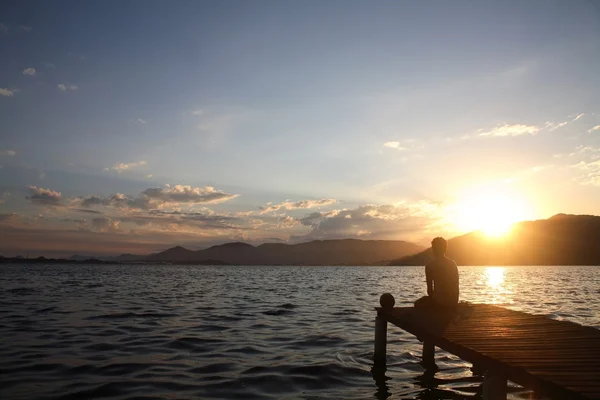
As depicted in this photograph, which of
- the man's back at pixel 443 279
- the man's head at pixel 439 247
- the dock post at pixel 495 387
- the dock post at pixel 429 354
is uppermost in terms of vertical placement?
the man's head at pixel 439 247

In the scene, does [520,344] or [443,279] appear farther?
[443,279]

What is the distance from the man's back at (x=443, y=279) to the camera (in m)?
14.6

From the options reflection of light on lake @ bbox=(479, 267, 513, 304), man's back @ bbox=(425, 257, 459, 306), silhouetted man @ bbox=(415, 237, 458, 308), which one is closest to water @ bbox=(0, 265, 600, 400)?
silhouetted man @ bbox=(415, 237, 458, 308)

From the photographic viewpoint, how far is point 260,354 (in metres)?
15.9

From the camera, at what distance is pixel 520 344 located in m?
10.2

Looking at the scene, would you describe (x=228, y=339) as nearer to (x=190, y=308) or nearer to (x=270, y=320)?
(x=270, y=320)

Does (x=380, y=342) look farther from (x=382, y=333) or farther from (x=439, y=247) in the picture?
(x=439, y=247)

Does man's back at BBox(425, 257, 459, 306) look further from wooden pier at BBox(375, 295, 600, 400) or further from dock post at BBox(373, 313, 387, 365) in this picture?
dock post at BBox(373, 313, 387, 365)

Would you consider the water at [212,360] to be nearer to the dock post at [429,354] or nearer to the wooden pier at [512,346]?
the dock post at [429,354]

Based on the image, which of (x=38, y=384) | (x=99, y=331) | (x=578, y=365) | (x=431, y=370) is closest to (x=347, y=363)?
(x=431, y=370)

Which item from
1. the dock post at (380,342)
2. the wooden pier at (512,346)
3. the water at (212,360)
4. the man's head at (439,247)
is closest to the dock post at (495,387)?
the wooden pier at (512,346)

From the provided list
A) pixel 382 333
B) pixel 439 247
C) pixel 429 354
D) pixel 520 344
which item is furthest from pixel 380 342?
pixel 520 344

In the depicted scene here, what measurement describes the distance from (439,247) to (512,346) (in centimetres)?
490

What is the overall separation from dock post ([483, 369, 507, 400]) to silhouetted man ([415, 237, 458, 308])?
20.1 feet
